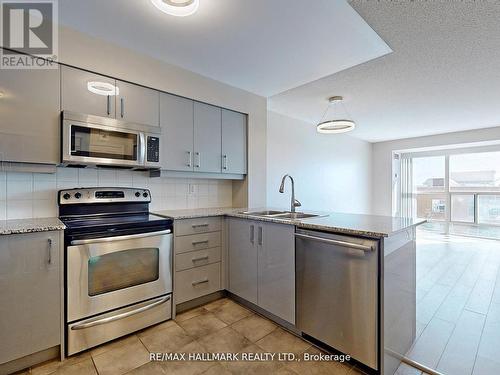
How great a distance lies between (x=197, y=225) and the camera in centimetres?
240

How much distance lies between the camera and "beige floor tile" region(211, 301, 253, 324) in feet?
7.27

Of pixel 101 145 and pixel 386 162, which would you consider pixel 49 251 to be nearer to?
pixel 101 145

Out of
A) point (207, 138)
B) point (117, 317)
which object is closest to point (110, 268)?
point (117, 317)

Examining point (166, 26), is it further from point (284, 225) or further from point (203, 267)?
point (203, 267)

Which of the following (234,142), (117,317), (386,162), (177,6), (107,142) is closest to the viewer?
(177,6)

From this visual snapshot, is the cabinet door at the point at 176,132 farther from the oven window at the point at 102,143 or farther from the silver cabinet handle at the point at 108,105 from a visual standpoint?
the silver cabinet handle at the point at 108,105

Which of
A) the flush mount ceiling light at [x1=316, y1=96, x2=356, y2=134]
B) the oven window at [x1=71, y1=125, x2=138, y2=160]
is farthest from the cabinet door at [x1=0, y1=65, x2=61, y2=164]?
the flush mount ceiling light at [x1=316, y1=96, x2=356, y2=134]

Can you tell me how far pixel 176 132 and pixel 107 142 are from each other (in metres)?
0.65

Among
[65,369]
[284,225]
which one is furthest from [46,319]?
[284,225]

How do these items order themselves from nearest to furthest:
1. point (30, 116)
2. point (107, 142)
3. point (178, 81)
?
point (30, 116)
point (107, 142)
point (178, 81)

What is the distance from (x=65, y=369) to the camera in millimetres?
1602

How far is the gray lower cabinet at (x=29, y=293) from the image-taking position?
58.9 inches

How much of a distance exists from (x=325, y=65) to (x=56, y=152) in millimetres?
2443

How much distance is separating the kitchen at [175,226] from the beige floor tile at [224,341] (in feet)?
0.05
